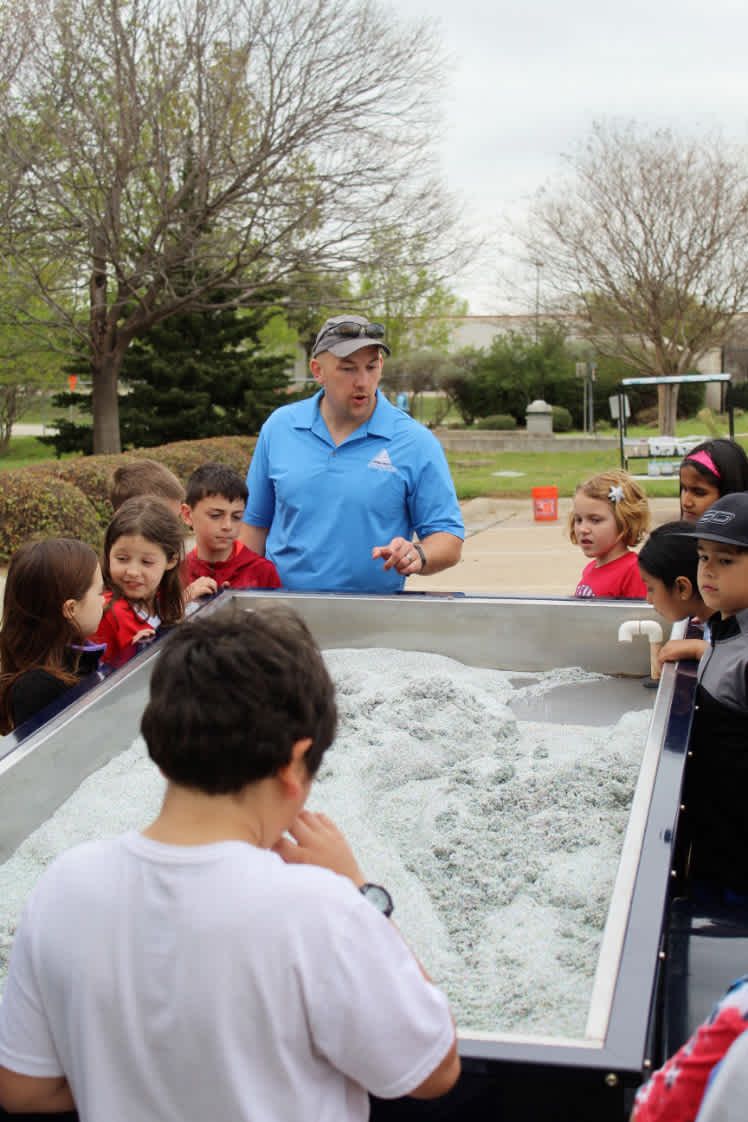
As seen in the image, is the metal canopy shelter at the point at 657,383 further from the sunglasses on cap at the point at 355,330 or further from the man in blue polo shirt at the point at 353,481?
the sunglasses on cap at the point at 355,330

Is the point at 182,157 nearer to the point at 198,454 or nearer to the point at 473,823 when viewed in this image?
the point at 198,454

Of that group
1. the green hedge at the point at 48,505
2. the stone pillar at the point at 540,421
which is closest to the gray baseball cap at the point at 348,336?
the green hedge at the point at 48,505

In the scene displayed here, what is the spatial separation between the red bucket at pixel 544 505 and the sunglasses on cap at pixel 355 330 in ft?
→ 27.2

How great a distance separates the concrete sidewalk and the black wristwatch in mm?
4599

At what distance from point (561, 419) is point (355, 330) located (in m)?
27.6

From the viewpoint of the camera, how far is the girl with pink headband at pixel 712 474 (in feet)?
11.9

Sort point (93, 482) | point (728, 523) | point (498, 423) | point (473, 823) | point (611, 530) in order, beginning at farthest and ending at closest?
1. point (498, 423)
2. point (93, 482)
3. point (611, 530)
4. point (728, 523)
5. point (473, 823)

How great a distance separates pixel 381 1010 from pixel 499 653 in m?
2.39

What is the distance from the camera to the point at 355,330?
3.45 m

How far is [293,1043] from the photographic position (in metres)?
1.06

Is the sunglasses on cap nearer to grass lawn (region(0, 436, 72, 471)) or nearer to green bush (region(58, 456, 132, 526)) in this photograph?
green bush (region(58, 456, 132, 526))

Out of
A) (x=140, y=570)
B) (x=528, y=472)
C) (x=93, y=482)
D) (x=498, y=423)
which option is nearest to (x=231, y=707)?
(x=140, y=570)

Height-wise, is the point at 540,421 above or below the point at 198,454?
above

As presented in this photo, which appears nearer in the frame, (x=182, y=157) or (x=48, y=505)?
(x=48, y=505)
